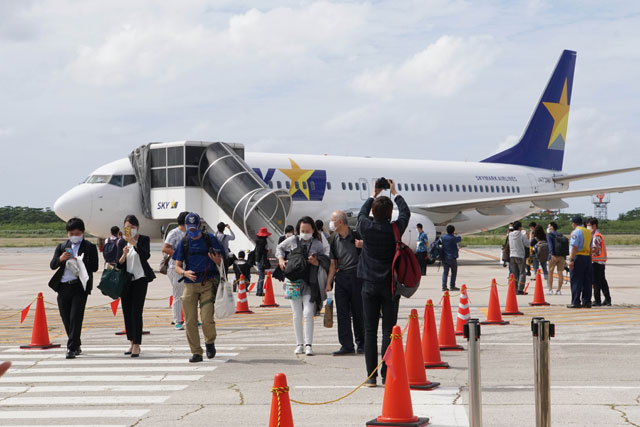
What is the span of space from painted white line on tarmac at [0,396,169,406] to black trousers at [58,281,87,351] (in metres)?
2.56

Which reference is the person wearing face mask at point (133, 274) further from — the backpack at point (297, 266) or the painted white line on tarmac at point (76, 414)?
the painted white line on tarmac at point (76, 414)

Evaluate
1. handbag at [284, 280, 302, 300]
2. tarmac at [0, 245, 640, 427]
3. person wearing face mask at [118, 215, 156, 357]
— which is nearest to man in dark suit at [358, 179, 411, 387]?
tarmac at [0, 245, 640, 427]

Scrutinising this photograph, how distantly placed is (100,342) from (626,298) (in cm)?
1145

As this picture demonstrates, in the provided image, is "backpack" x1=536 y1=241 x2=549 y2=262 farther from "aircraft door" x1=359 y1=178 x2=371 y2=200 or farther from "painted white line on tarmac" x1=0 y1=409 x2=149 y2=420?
"painted white line on tarmac" x1=0 y1=409 x2=149 y2=420

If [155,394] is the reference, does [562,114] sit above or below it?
above

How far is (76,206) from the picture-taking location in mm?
25375

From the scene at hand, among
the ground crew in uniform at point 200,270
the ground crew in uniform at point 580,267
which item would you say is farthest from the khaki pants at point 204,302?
the ground crew in uniform at point 580,267

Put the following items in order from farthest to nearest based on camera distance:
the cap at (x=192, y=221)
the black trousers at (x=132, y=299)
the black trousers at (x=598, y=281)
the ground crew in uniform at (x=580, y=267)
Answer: the black trousers at (x=598, y=281) → the ground crew in uniform at (x=580, y=267) → the black trousers at (x=132, y=299) → the cap at (x=192, y=221)

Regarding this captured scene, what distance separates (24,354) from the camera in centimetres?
1070

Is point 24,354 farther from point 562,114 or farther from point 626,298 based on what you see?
point 562,114

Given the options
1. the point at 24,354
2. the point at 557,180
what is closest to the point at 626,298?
the point at 24,354

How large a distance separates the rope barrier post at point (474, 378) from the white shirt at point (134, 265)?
5.61 meters

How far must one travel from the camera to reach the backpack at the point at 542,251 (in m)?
20.2

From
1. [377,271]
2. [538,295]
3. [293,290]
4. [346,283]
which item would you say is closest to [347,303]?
[346,283]
